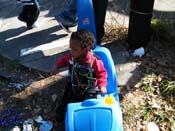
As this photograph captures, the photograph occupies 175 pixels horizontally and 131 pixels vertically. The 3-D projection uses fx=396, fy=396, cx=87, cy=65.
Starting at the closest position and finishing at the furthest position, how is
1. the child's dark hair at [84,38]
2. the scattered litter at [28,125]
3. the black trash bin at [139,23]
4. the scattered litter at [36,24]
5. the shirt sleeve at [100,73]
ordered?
1. the child's dark hair at [84,38]
2. the shirt sleeve at [100,73]
3. the scattered litter at [28,125]
4. the black trash bin at [139,23]
5. the scattered litter at [36,24]

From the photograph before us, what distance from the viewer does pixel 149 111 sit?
3.10 metres

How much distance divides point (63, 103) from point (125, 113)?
50 centimetres

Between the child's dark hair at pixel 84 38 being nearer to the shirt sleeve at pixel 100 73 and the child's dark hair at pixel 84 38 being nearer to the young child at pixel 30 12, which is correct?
the shirt sleeve at pixel 100 73

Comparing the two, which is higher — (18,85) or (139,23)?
(139,23)

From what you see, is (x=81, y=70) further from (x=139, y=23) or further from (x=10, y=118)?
(x=139, y=23)

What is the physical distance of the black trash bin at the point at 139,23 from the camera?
344cm

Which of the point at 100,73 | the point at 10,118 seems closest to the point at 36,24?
the point at 10,118

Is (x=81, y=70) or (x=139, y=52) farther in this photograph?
(x=139, y=52)

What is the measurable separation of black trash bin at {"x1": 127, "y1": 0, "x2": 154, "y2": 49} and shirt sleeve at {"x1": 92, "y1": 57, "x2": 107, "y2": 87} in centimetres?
84

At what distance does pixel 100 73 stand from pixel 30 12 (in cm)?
125

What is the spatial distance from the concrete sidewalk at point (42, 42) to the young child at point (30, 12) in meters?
0.13

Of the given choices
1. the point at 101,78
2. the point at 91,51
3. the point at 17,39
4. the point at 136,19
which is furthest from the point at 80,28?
the point at 17,39

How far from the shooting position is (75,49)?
2732mm

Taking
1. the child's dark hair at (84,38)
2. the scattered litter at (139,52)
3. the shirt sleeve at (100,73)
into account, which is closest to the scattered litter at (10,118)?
the shirt sleeve at (100,73)
